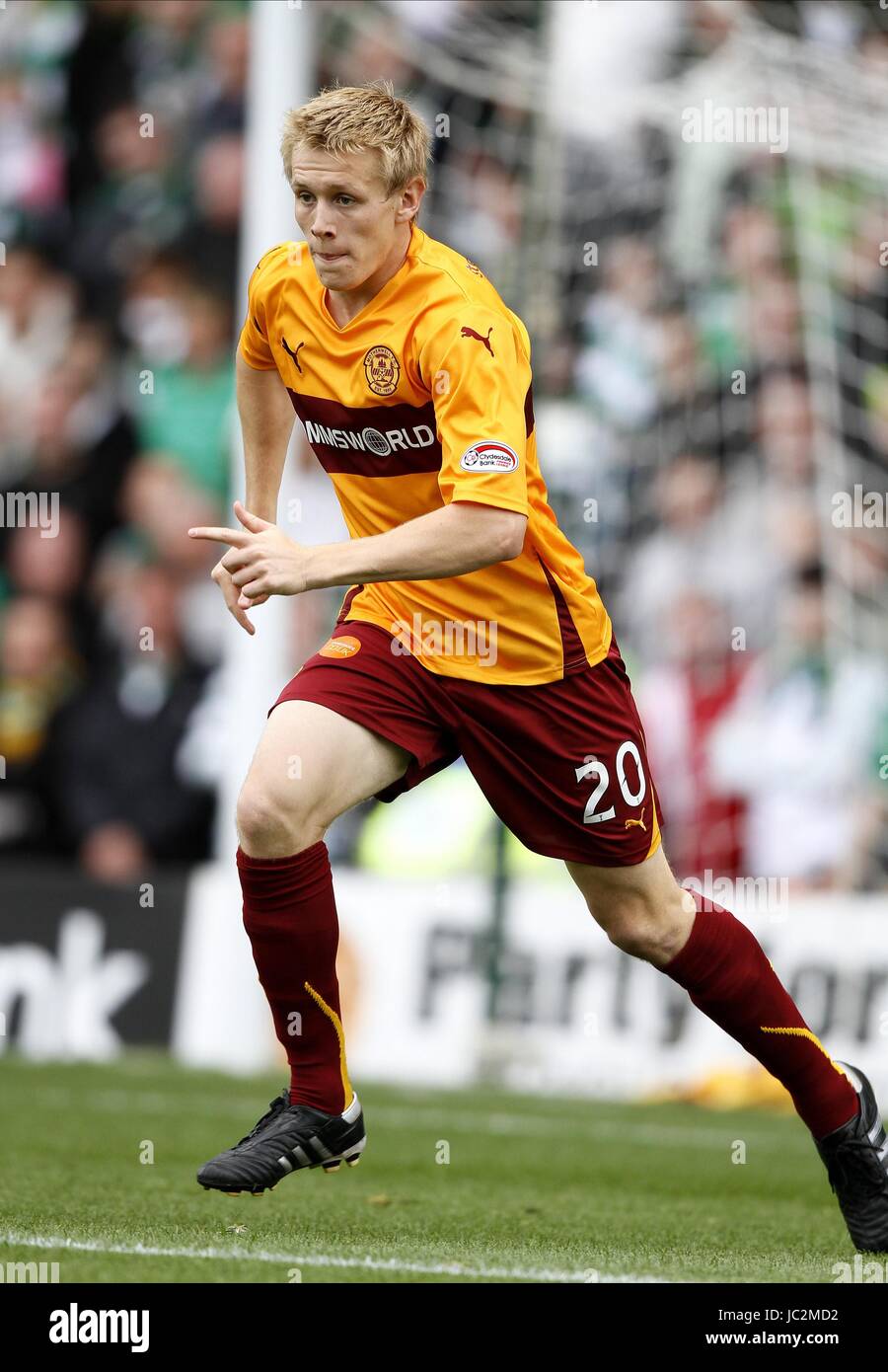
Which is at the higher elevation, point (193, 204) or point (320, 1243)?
point (193, 204)

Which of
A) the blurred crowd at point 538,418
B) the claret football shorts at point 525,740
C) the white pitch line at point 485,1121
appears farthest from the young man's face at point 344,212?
the blurred crowd at point 538,418

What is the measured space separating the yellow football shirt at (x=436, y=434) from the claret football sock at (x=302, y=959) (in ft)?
1.70

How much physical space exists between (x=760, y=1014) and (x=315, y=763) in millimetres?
1167

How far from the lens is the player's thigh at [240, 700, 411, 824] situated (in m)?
4.07

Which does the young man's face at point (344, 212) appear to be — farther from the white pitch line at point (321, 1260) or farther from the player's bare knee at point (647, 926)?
the white pitch line at point (321, 1260)

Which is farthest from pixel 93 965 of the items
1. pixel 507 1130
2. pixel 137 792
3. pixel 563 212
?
pixel 563 212

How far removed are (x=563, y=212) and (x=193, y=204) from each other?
8.87 ft

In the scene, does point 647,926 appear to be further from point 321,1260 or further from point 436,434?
point 436,434

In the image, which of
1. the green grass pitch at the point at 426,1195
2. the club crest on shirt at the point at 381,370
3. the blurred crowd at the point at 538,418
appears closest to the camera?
the green grass pitch at the point at 426,1195

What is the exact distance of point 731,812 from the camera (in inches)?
377

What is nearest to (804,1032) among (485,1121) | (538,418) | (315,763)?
(315,763)

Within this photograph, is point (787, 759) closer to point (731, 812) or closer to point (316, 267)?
point (731, 812)

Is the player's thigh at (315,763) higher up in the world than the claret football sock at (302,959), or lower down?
higher up

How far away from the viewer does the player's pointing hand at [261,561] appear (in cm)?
389
